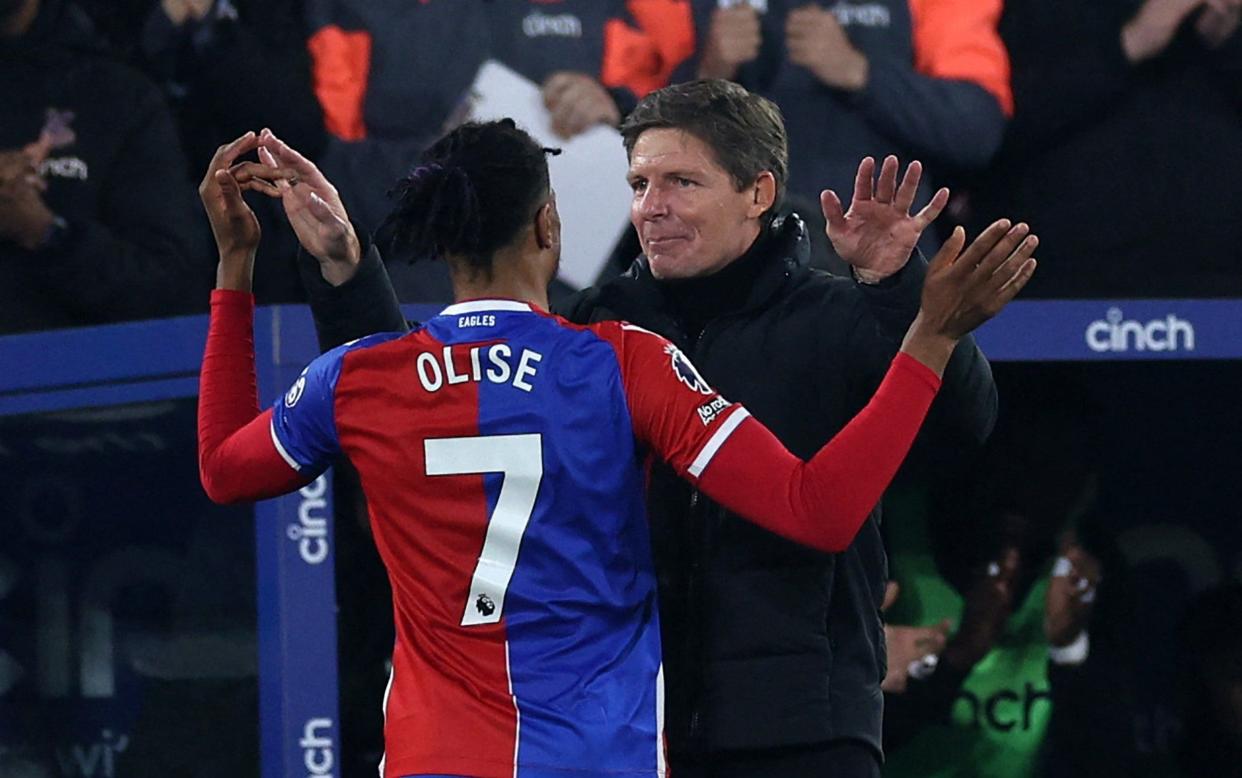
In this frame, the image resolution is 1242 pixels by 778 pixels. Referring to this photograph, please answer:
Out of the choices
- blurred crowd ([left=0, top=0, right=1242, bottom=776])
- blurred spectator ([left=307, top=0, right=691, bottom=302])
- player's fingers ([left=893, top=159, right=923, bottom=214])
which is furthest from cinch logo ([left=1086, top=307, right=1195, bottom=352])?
player's fingers ([left=893, top=159, right=923, bottom=214])

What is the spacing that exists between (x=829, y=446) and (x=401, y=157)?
219cm

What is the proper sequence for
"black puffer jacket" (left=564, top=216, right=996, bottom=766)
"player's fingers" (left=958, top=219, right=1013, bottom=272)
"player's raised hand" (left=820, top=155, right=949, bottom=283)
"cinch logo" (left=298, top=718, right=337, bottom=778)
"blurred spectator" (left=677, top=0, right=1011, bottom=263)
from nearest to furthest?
"player's fingers" (left=958, top=219, right=1013, bottom=272) < "player's raised hand" (left=820, top=155, right=949, bottom=283) < "black puffer jacket" (left=564, top=216, right=996, bottom=766) < "cinch logo" (left=298, top=718, right=337, bottom=778) < "blurred spectator" (left=677, top=0, right=1011, bottom=263)

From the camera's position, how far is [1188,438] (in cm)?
441

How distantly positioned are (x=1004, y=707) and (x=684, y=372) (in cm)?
245

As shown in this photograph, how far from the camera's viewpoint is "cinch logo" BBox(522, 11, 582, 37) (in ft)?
13.6

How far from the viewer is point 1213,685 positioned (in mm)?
4328

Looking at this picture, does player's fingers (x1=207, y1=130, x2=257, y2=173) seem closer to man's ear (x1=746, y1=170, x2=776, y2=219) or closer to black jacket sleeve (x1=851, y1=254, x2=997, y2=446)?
man's ear (x1=746, y1=170, x2=776, y2=219)

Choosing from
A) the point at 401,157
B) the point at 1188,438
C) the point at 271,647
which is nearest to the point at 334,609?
the point at 271,647

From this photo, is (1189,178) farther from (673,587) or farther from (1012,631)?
(673,587)

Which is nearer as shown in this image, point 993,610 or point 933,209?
point 933,209

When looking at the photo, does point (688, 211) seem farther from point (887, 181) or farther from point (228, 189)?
point (228, 189)

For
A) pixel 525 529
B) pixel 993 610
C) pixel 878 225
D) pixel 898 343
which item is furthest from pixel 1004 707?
pixel 525 529

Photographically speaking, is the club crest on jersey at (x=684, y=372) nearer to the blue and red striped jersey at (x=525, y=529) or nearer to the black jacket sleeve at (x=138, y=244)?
the blue and red striped jersey at (x=525, y=529)

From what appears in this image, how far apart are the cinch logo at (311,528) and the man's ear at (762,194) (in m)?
1.36
